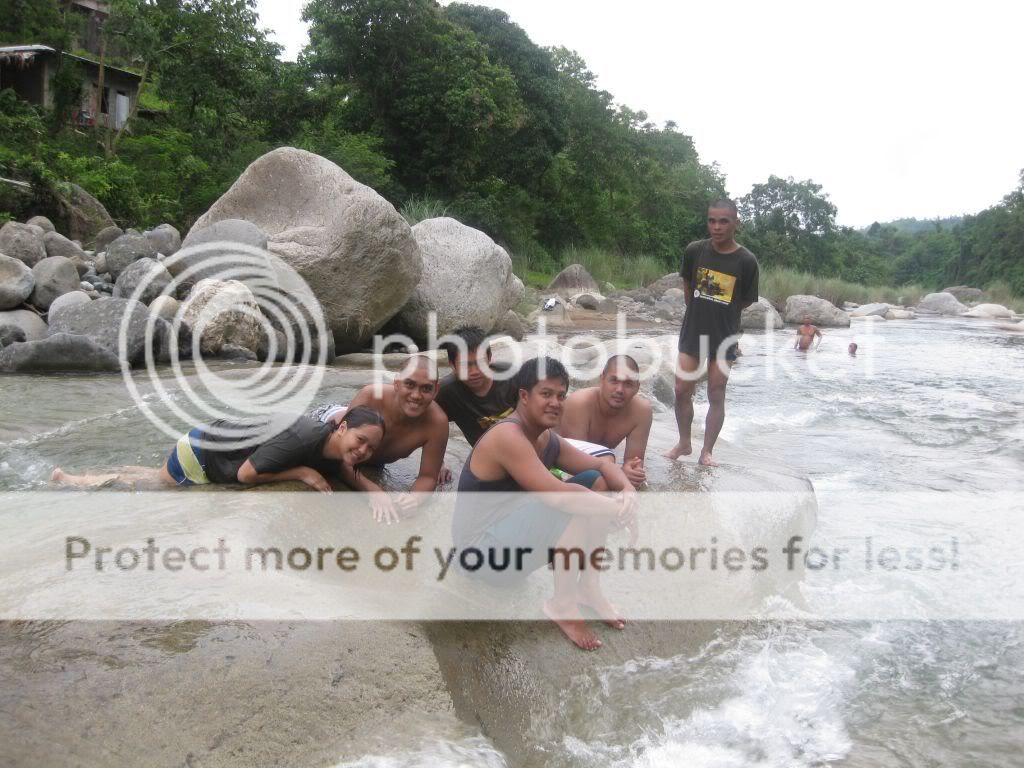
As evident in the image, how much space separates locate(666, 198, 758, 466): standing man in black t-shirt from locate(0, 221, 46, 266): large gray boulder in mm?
8476

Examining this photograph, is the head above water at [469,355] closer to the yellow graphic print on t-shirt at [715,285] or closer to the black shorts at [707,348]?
the black shorts at [707,348]

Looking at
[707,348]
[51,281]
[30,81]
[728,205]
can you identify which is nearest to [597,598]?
[707,348]

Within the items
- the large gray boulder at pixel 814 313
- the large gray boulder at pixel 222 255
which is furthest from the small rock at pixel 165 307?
the large gray boulder at pixel 814 313

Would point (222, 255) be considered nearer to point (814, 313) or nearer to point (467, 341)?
point (467, 341)

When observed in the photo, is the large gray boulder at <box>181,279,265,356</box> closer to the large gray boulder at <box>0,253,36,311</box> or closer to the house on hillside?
the large gray boulder at <box>0,253,36,311</box>

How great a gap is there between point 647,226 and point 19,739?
126ft

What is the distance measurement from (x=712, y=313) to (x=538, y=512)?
2738mm

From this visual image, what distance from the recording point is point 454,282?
1203 centimetres

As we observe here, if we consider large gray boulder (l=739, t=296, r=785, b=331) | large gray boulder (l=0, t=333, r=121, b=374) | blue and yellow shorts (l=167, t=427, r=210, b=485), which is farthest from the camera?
large gray boulder (l=739, t=296, r=785, b=331)

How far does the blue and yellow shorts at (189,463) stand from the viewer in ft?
13.1

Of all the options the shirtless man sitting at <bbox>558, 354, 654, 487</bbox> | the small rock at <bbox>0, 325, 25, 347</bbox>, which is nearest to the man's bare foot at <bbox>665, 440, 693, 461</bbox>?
the shirtless man sitting at <bbox>558, 354, 654, 487</bbox>

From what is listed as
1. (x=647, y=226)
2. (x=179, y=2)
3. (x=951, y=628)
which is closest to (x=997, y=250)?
(x=647, y=226)

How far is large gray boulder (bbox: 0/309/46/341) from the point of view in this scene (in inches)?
336

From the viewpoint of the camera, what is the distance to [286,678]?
2592 mm
